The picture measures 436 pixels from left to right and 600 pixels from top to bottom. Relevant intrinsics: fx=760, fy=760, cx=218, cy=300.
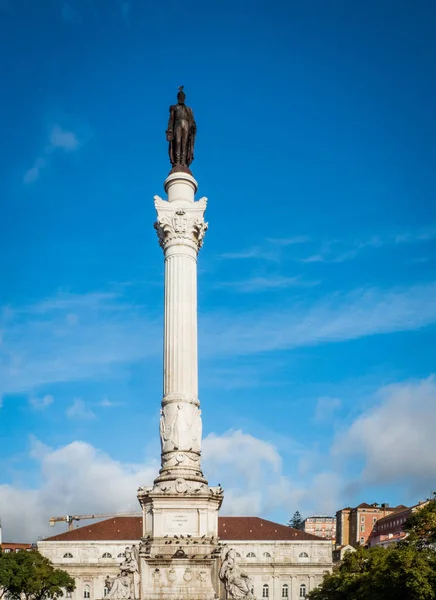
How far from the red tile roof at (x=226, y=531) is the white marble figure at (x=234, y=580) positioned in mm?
61124

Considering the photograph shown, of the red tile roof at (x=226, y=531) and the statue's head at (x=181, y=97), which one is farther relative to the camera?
the red tile roof at (x=226, y=531)

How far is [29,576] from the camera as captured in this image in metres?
61.0

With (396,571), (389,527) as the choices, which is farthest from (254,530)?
(396,571)

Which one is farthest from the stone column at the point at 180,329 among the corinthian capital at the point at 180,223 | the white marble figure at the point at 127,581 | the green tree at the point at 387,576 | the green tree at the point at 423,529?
the green tree at the point at 423,529

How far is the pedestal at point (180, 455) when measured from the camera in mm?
28047

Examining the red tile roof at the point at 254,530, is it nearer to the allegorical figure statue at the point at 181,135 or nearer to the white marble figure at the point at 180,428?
the white marble figure at the point at 180,428

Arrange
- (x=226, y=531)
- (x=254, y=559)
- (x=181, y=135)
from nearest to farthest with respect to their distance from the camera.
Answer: (x=181, y=135), (x=254, y=559), (x=226, y=531)

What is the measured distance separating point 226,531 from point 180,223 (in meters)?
62.7

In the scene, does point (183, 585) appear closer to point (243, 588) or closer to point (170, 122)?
point (243, 588)

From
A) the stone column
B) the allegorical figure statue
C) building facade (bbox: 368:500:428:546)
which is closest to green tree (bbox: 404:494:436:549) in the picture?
the stone column

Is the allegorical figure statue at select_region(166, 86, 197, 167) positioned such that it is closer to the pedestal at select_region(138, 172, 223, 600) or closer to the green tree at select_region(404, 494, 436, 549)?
the pedestal at select_region(138, 172, 223, 600)

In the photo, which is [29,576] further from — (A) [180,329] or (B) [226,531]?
(A) [180,329]

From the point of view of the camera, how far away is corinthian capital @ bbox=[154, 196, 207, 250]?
3369cm

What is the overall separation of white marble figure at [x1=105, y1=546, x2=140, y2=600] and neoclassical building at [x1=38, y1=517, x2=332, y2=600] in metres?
59.6
